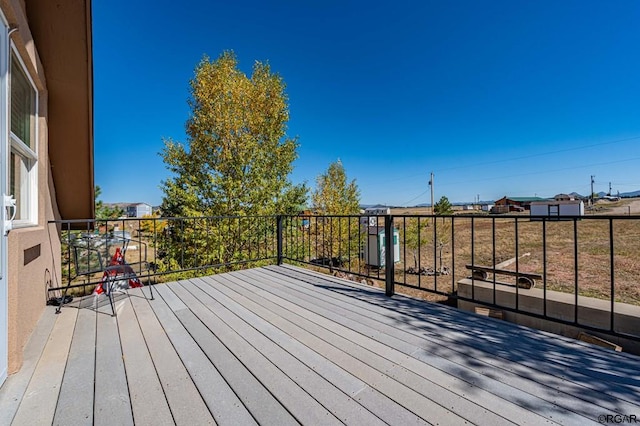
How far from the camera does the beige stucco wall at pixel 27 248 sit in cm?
156

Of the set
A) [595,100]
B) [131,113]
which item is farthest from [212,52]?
[595,100]

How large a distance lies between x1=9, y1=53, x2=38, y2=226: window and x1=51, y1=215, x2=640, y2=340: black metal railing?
0.53 meters

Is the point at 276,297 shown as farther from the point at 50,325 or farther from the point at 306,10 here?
the point at 306,10

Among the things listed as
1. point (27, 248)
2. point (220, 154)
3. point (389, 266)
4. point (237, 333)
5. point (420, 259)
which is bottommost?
point (420, 259)

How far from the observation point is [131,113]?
37.9ft

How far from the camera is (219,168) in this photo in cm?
830

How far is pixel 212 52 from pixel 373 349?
34.0 feet

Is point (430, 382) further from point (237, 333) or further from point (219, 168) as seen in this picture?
point (219, 168)

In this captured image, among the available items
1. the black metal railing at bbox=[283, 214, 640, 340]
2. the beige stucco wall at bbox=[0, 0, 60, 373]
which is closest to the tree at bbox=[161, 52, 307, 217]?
the black metal railing at bbox=[283, 214, 640, 340]

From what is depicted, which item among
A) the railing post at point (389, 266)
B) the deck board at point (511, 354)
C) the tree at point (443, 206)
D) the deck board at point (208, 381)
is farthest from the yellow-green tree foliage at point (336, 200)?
the tree at point (443, 206)

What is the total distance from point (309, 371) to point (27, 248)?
95.6 inches

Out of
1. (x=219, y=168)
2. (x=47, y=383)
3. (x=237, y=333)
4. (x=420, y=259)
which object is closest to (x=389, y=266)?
(x=237, y=333)

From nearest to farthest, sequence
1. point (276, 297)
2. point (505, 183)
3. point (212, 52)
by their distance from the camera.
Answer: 1. point (276, 297)
2. point (212, 52)
3. point (505, 183)

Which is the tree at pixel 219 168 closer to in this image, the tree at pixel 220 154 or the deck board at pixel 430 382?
the tree at pixel 220 154
